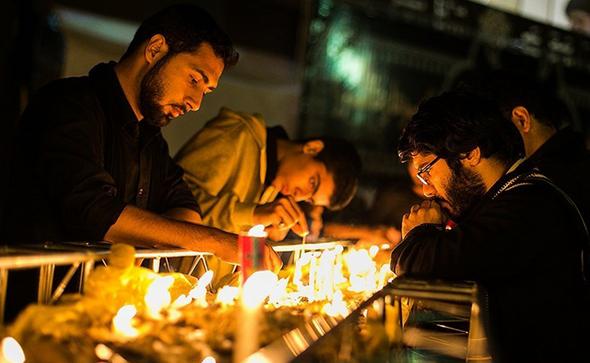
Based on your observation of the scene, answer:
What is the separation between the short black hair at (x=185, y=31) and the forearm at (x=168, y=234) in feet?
2.90

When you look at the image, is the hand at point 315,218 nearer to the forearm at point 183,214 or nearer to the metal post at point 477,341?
the forearm at point 183,214

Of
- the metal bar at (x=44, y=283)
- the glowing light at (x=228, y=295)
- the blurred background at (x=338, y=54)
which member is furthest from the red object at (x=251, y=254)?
the blurred background at (x=338, y=54)

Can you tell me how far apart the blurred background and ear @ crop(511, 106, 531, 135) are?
3.27 metres

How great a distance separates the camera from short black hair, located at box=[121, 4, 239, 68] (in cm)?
372

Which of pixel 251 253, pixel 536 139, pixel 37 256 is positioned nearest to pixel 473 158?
pixel 536 139

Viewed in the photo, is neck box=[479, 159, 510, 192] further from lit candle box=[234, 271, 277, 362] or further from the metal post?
lit candle box=[234, 271, 277, 362]

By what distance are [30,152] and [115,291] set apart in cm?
132

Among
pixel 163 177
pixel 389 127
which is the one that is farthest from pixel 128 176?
pixel 389 127

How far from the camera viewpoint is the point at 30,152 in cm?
341

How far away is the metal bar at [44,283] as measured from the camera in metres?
2.43

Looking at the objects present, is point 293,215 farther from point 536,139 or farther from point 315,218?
point 536,139

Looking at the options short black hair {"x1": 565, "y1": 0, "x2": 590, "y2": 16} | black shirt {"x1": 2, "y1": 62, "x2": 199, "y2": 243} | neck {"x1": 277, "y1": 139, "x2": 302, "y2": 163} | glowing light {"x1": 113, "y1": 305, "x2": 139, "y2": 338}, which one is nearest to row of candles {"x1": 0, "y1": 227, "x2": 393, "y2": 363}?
glowing light {"x1": 113, "y1": 305, "x2": 139, "y2": 338}

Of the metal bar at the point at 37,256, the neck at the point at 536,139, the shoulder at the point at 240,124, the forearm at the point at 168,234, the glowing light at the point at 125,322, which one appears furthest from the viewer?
the shoulder at the point at 240,124

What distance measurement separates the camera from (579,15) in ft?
30.7
